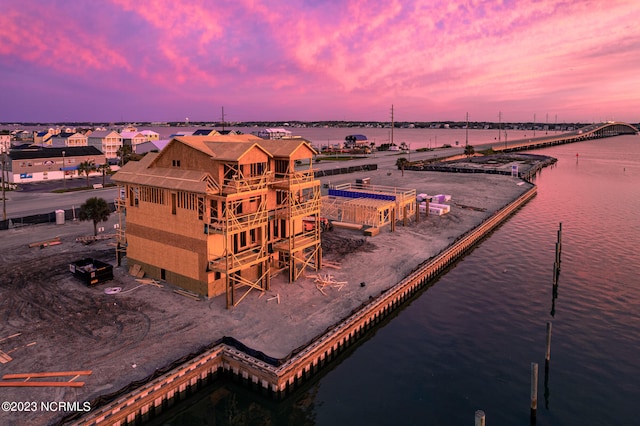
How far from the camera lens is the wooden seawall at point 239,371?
2245 centimetres

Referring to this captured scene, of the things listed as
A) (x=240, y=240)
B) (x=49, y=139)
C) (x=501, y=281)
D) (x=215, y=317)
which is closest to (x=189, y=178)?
(x=240, y=240)

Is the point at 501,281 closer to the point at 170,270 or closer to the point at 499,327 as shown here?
the point at 499,327

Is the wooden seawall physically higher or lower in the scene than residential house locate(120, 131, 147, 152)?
lower

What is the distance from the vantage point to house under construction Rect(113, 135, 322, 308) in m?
34.9

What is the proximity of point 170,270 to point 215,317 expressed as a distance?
326 inches

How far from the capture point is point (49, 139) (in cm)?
14988

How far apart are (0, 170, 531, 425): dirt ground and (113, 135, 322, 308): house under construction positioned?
2.20 m

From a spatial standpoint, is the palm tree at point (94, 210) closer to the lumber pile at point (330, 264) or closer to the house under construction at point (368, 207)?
the lumber pile at point (330, 264)

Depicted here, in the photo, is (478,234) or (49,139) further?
(49,139)

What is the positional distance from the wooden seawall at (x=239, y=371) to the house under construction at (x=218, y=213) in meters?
6.95

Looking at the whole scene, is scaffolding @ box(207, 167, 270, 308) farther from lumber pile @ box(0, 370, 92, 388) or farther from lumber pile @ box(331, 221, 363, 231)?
lumber pile @ box(331, 221, 363, 231)

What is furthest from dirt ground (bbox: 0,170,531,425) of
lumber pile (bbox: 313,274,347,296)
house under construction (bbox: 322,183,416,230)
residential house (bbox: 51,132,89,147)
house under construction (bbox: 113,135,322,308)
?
residential house (bbox: 51,132,89,147)

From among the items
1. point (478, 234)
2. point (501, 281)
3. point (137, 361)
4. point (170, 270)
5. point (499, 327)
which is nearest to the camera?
point (137, 361)

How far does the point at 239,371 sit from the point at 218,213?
13.0 meters
